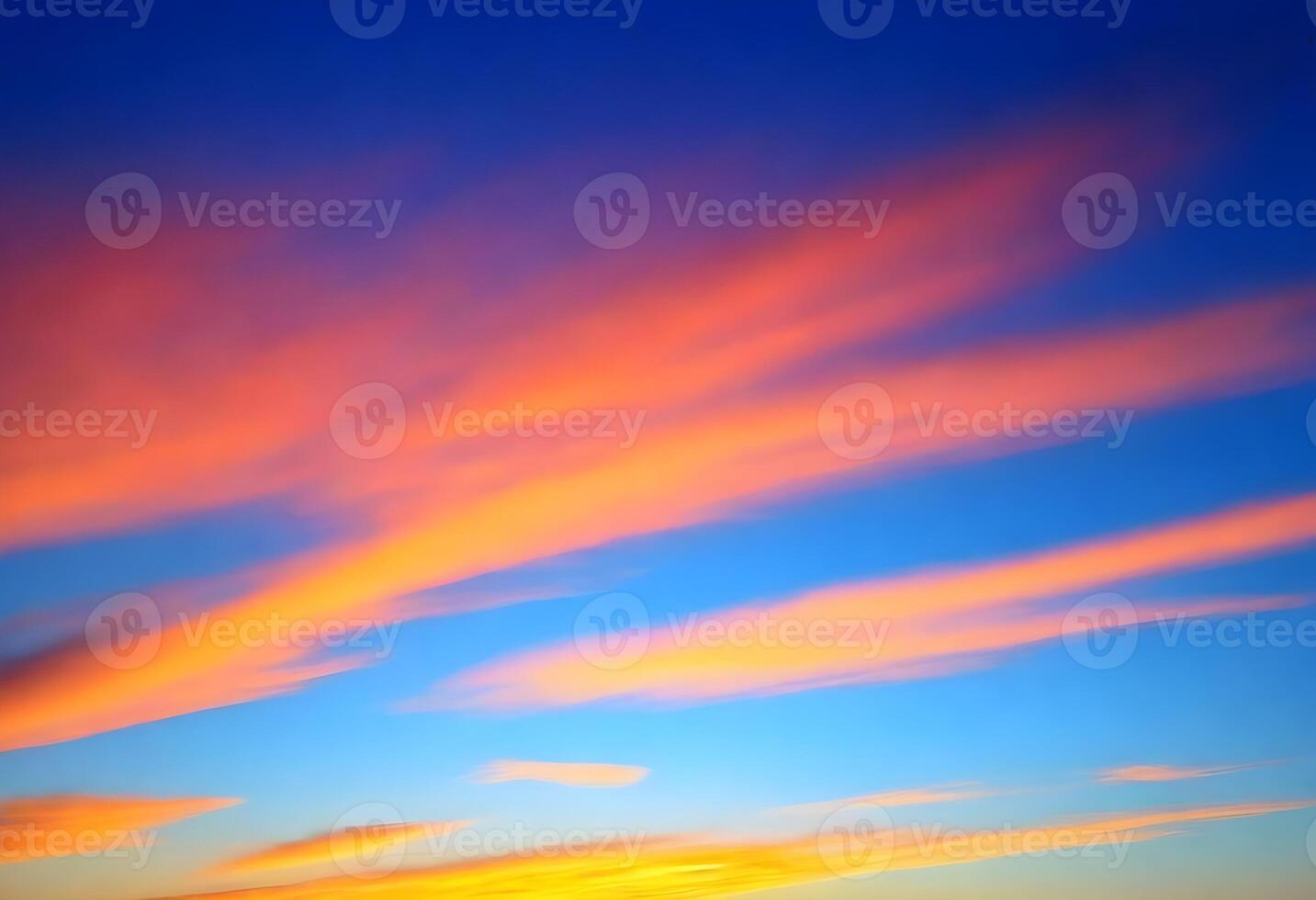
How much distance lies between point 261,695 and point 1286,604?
11.0 metres

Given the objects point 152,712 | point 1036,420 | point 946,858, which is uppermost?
point 1036,420

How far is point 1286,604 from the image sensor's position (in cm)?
1187

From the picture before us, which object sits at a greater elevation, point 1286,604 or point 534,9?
point 534,9

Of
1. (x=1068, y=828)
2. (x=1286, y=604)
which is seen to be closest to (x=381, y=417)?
(x=1068, y=828)

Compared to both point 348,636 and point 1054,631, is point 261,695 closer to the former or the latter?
point 348,636

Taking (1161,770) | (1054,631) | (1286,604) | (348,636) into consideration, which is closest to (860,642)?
(1054,631)

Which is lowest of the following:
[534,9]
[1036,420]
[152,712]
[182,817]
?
[182,817]

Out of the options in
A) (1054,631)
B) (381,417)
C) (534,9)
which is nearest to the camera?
(534,9)

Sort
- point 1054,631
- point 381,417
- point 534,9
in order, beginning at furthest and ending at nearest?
point 1054,631 < point 381,417 < point 534,9

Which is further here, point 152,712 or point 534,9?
point 152,712

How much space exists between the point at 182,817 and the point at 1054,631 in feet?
31.9

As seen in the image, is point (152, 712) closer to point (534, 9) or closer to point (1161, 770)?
point (534, 9)

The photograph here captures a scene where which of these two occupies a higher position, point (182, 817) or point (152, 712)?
point (152, 712)

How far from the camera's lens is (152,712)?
12016 mm
